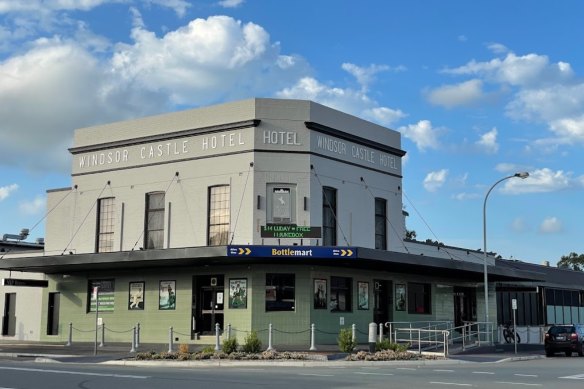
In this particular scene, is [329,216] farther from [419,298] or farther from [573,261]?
[573,261]

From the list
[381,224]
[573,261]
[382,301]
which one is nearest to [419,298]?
[382,301]

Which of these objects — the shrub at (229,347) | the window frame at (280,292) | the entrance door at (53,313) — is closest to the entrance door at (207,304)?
the window frame at (280,292)

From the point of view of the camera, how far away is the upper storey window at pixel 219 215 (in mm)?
32625

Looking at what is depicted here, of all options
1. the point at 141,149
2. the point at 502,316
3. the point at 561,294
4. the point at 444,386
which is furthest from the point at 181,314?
the point at 561,294

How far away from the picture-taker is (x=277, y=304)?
31.4 meters

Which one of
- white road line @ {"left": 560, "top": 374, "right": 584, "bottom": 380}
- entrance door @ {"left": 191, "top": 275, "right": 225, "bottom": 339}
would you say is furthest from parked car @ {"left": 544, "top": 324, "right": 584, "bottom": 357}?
entrance door @ {"left": 191, "top": 275, "right": 225, "bottom": 339}

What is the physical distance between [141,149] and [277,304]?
34.2 ft

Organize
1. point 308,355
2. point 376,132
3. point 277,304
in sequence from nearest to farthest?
point 308,355, point 277,304, point 376,132

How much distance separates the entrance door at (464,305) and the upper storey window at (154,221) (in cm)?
1790

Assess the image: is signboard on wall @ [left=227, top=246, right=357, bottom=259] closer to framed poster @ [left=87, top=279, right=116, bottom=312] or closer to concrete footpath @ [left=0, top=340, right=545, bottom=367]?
concrete footpath @ [left=0, top=340, right=545, bottom=367]

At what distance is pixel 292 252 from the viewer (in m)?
29.2

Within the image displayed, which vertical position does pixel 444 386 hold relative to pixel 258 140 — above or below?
below

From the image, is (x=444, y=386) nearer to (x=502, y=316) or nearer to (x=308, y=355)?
(x=308, y=355)

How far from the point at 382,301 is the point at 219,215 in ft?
31.6
